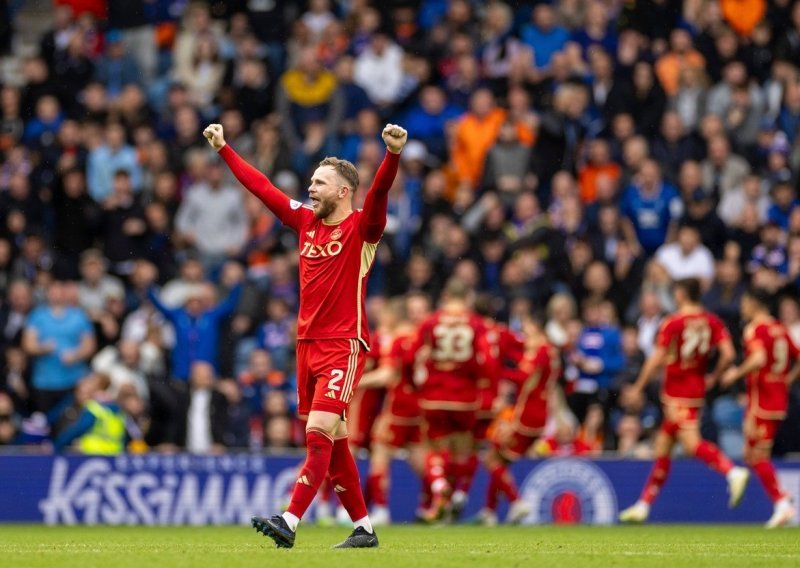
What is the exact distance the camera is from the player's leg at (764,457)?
53.8 feet

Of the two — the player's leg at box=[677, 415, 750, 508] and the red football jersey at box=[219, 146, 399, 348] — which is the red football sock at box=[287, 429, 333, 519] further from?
the player's leg at box=[677, 415, 750, 508]

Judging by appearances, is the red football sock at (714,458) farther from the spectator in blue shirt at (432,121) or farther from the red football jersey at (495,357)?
the spectator in blue shirt at (432,121)

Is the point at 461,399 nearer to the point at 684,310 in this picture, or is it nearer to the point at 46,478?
the point at 684,310

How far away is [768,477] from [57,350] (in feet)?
27.0

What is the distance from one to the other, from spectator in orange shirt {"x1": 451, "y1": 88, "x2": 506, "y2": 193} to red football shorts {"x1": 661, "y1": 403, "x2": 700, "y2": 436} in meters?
5.37

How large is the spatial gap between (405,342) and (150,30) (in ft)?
27.7

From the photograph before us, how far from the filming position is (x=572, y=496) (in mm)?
17828

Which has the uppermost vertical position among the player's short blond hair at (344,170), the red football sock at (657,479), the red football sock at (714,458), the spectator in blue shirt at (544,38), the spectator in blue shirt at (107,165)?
the spectator in blue shirt at (544,38)

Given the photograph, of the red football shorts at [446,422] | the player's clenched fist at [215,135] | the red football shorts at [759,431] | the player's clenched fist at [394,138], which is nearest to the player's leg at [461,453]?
the red football shorts at [446,422]

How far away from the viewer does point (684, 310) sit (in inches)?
650

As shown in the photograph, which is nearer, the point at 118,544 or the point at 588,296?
the point at 118,544

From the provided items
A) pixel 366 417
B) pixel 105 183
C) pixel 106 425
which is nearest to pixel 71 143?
pixel 105 183

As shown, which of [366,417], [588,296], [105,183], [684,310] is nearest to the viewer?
[684,310]

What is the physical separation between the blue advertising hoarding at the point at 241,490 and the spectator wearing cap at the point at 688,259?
267cm
